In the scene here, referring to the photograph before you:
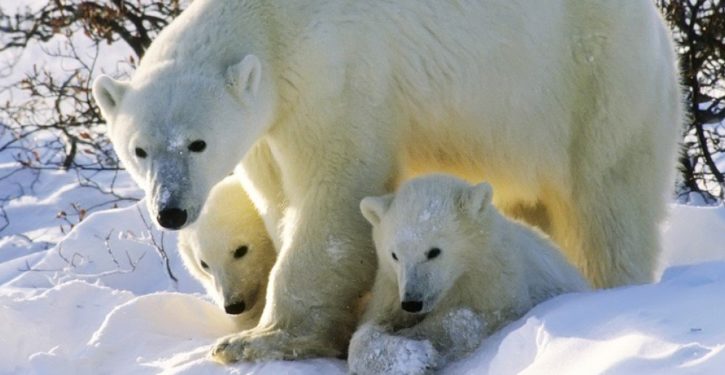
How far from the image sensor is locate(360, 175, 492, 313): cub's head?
409 centimetres

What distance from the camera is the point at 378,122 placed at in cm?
464

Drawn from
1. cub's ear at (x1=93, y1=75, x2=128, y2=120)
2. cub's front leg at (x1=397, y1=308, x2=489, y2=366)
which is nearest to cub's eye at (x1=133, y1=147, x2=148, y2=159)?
cub's ear at (x1=93, y1=75, x2=128, y2=120)

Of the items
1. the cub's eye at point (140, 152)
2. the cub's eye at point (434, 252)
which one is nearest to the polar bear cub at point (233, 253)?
the cub's eye at point (140, 152)

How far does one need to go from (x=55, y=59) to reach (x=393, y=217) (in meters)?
6.93

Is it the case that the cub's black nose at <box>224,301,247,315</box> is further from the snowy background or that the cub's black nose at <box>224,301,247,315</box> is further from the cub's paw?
the cub's paw

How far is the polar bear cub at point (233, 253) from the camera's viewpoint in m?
5.13

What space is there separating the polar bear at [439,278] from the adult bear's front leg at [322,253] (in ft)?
0.67

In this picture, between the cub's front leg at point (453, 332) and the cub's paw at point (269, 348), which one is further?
the cub's paw at point (269, 348)

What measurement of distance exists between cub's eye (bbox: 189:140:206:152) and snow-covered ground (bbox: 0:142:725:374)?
809 mm

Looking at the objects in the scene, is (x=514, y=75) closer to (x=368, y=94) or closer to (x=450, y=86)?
(x=450, y=86)

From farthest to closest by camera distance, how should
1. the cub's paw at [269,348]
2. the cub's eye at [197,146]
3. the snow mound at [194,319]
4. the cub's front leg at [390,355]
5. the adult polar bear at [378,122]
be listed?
the cub's paw at [269,348]
the adult polar bear at [378,122]
the cub's eye at [197,146]
the cub's front leg at [390,355]
the snow mound at [194,319]

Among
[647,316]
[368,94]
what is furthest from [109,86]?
[647,316]

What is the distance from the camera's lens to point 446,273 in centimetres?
414

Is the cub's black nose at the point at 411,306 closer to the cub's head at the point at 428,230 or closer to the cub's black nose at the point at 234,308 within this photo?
the cub's head at the point at 428,230
